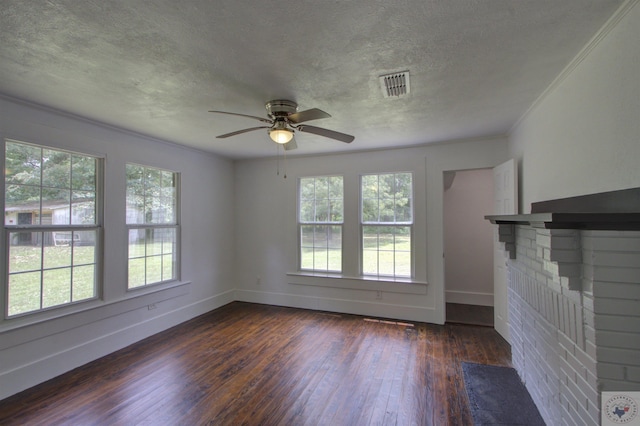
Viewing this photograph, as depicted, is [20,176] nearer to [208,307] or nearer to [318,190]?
[208,307]

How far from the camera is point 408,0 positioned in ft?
4.50

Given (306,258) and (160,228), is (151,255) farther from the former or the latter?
(306,258)

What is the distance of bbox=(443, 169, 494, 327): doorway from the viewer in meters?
5.07

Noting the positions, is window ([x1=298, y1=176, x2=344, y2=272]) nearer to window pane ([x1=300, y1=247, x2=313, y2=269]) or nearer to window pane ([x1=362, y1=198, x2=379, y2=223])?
window pane ([x1=300, y1=247, x2=313, y2=269])

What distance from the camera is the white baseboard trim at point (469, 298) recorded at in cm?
503

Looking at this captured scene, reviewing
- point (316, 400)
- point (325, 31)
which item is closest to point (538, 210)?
point (325, 31)

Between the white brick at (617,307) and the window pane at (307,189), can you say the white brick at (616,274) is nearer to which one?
the white brick at (617,307)

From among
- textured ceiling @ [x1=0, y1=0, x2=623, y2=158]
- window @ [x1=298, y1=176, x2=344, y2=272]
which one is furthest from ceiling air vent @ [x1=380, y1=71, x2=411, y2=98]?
window @ [x1=298, y1=176, x2=344, y2=272]

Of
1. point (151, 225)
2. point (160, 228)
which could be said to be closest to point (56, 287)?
point (151, 225)

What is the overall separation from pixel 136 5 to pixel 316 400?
2904mm

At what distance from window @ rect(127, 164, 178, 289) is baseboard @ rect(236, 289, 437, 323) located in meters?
1.54

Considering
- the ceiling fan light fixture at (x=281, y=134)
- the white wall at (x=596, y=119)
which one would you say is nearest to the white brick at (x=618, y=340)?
the white wall at (x=596, y=119)

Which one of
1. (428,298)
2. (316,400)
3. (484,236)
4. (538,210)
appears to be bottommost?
(316,400)

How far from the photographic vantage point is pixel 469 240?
5.20 meters
